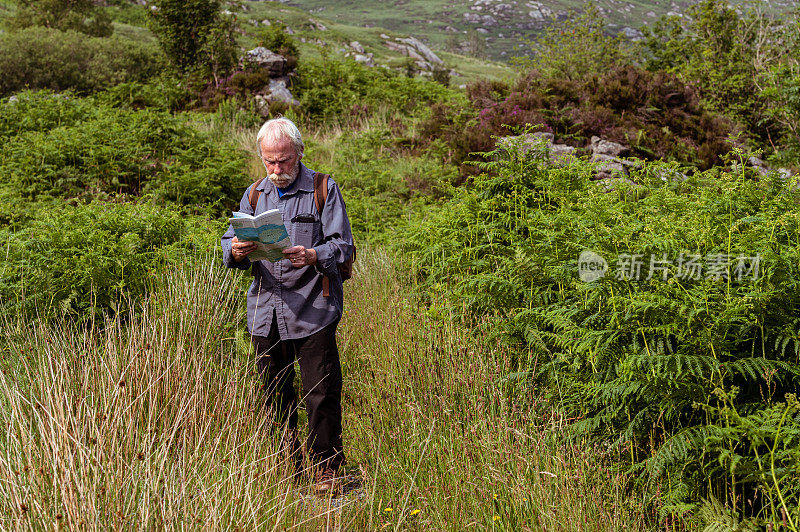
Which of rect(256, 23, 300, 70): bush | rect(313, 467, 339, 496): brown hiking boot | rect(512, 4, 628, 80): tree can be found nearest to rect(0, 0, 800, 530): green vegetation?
rect(313, 467, 339, 496): brown hiking boot

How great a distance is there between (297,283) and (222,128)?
1049 cm

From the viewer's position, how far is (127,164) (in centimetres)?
886

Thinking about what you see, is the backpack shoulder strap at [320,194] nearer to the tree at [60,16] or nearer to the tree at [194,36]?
the tree at [194,36]

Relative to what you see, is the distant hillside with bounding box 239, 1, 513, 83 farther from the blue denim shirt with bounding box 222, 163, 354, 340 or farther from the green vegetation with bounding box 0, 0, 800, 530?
the blue denim shirt with bounding box 222, 163, 354, 340

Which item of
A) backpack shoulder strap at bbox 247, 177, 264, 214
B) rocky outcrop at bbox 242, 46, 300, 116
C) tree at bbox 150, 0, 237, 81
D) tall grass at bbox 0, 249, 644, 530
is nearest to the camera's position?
tall grass at bbox 0, 249, 644, 530

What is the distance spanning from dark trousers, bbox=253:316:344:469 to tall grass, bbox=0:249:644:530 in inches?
6.3

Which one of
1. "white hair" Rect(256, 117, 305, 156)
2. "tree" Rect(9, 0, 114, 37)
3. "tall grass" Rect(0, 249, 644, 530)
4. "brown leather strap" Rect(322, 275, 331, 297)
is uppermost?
"tree" Rect(9, 0, 114, 37)

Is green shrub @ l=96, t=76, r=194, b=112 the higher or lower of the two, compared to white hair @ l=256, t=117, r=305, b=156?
lower

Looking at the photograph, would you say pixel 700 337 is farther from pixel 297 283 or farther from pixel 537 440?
pixel 297 283

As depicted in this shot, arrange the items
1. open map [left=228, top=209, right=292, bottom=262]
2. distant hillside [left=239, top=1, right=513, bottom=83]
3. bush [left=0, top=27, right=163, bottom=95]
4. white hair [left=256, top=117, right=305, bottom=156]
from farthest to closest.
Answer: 1. distant hillside [left=239, top=1, right=513, bottom=83]
2. bush [left=0, top=27, right=163, bottom=95]
3. white hair [left=256, top=117, right=305, bottom=156]
4. open map [left=228, top=209, right=292, bottom=262]

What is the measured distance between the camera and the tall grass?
7.38 ft

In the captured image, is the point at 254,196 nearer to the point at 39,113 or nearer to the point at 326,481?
the point at 326,481

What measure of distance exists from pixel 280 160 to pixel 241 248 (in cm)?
53

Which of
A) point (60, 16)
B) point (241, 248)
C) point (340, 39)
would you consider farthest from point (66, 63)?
point (340, 39)
